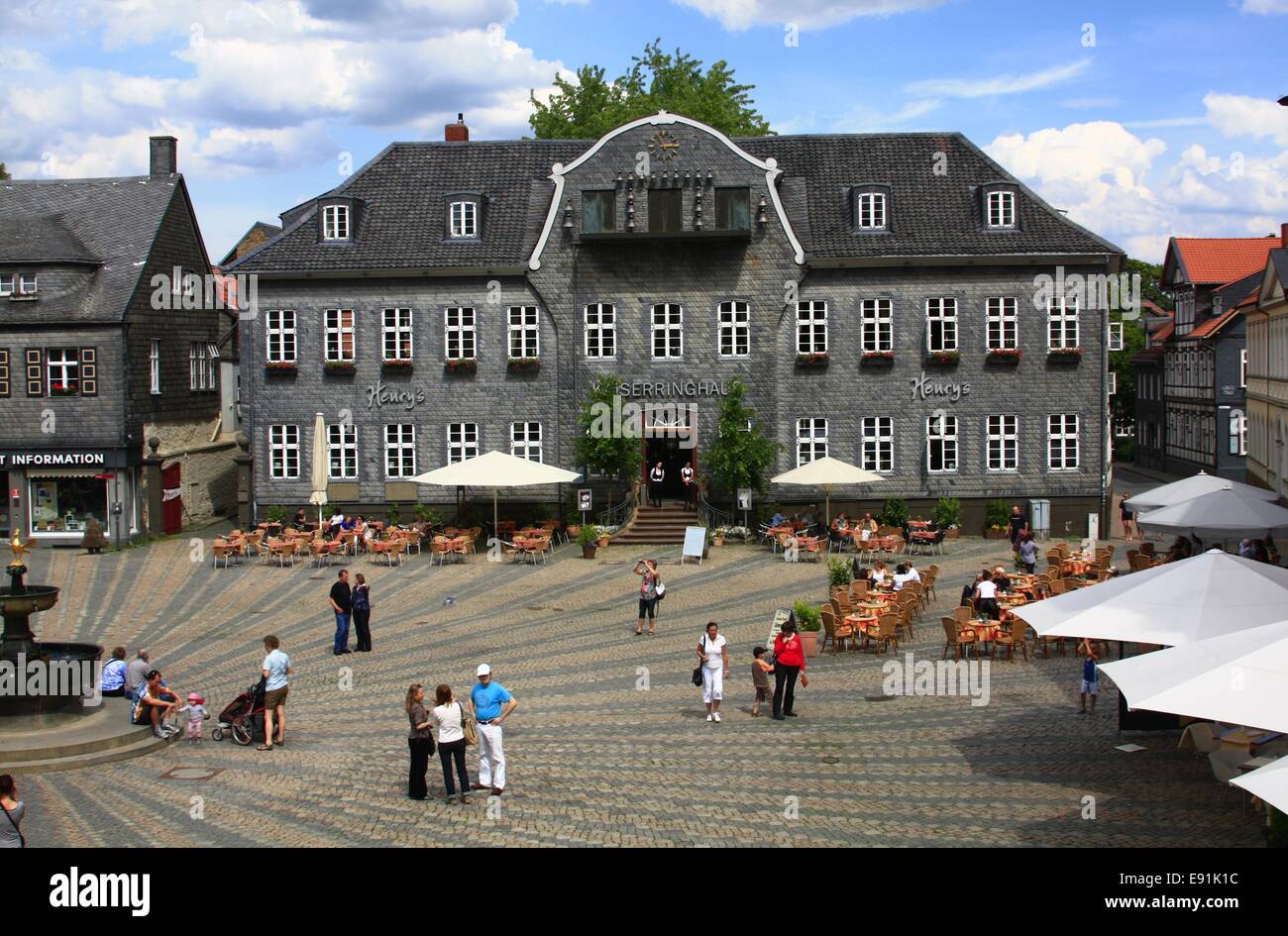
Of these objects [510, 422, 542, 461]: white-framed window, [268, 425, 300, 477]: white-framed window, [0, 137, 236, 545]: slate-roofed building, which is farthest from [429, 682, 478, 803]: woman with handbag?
[0, 137, 236, 545]: slate-roofed building

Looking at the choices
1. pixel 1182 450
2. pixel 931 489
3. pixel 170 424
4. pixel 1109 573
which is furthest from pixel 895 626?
pixel 1182 450

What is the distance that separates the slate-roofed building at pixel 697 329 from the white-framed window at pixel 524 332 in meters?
0.06

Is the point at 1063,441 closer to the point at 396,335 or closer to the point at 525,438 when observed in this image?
the point at 525,438

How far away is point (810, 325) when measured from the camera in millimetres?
41688

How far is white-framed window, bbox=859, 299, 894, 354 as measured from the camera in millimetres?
41594

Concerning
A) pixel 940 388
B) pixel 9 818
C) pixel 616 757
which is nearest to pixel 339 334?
pixel 940 388

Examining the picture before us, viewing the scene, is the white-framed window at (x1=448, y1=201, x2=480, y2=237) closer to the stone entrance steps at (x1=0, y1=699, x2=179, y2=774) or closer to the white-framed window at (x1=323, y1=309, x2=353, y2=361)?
the white-framed window at (x1=323, y1=309, x2=353, y2=361)

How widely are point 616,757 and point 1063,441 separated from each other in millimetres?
26471

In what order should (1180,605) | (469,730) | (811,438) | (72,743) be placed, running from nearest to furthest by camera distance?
(469,730), (1180,605), (72,743), (811,438)

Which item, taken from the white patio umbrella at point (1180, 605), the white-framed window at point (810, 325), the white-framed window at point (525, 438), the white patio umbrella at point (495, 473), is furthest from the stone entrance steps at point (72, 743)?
the white-framed window at point (810, 325)

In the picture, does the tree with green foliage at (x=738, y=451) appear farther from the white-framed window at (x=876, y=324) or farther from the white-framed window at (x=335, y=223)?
the white-framed window at (x=335, y=223)

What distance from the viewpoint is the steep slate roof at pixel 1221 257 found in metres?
65.8

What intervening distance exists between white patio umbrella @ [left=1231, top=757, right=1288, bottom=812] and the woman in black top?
890cm

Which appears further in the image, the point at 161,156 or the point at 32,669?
the point at 161,156
